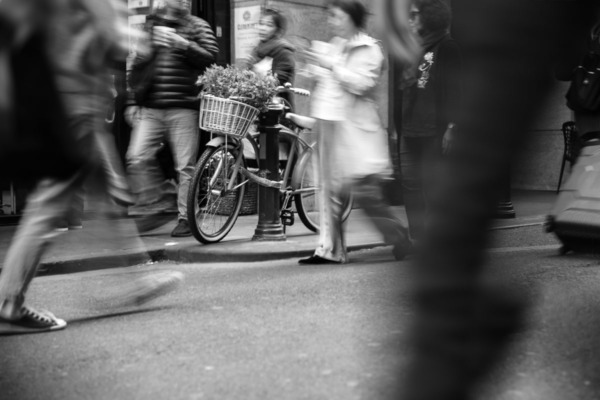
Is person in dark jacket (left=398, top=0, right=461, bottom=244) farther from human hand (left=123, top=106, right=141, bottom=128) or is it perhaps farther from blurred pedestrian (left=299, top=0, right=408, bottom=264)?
human hand (left=123, top=106, right=141, bottom=128)

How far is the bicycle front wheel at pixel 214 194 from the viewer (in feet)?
24.0

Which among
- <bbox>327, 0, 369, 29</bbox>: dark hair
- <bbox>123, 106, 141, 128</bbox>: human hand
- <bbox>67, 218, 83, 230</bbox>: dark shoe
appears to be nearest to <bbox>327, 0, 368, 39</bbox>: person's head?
<bbox>327, 0, 369, 29</bbox>: dark hair

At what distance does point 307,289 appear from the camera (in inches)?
209

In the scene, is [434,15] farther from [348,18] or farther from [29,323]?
[29,323]

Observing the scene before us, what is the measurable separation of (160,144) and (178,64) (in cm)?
66

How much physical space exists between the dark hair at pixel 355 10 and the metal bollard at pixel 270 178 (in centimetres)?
143

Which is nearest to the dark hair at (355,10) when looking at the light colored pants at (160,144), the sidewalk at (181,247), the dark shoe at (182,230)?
the sidewalk at (181,247)

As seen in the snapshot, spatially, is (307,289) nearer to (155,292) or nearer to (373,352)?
(155,292)

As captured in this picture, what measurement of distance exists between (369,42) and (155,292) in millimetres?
2404

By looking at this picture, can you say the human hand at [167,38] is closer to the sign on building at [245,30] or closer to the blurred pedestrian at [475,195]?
the sign on building at [245,30]

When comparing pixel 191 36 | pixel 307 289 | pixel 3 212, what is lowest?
pixel 3 212

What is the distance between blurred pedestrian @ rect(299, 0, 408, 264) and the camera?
6129 mm

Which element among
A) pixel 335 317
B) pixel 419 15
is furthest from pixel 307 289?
pixel 419 15

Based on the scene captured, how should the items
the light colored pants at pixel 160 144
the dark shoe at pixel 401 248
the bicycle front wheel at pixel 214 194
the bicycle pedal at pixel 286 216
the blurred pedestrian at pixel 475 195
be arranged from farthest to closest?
the bicycle pedal at pixel 286 216 < the light colored pants at pixel 160 144 < the bicycle front wheel at pixel 214 194 < the dark shoe at pixel 401 248 < the blurred pedestrian at pixel 475 195
